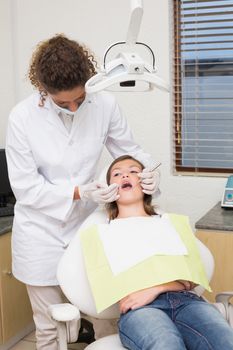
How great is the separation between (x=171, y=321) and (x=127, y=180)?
60 cm

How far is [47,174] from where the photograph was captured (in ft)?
6.39

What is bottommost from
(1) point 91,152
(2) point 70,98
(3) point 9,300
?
(3) point 9,300

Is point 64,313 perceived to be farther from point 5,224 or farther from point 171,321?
point 5,224

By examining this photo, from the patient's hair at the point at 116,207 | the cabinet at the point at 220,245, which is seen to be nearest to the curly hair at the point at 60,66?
the patient's hair at the point at 116,207

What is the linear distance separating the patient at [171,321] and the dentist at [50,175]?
0.41m

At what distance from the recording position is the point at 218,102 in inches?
104

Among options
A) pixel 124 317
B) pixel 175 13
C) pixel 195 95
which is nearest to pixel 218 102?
pixel 195 95

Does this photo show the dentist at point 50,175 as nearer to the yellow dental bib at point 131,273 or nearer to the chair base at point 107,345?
the yellow dental bib at point 131,273

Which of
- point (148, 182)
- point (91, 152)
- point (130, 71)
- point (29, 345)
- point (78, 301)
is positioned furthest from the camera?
point (29, 345)

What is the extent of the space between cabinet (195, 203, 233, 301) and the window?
60cm

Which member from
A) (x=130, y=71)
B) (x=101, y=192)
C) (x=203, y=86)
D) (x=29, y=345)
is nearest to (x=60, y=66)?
(x=130, y=71)

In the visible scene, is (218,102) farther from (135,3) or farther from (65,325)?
(65,325)

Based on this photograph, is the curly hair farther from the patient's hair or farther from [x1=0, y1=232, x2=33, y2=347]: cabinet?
[x1=0, y1=232, x2=33, y2=347]: cabinet

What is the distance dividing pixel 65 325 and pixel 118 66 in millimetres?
845
